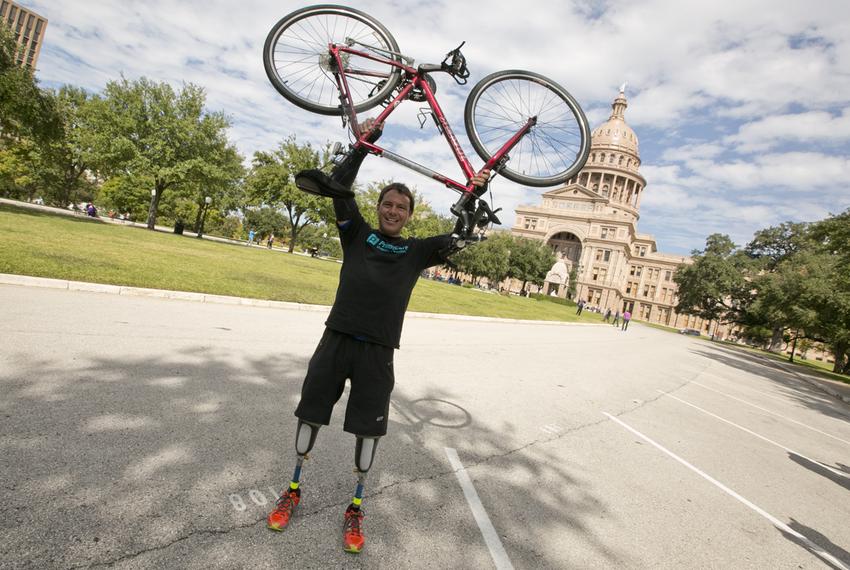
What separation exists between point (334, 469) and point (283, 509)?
0.82m

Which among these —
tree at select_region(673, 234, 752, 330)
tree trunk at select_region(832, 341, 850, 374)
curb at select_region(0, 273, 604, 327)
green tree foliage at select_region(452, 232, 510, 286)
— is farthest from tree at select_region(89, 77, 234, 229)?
tree at select_region(673, 234, 752, 330)

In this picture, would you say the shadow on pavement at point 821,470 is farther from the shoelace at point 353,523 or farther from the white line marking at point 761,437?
the shoelace at point 353,523

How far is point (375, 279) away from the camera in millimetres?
2840

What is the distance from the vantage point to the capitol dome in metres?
103

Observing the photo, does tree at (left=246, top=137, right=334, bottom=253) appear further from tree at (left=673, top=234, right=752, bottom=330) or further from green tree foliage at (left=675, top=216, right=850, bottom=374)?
tree at (left=673, top=234, right=752, bottom=330)

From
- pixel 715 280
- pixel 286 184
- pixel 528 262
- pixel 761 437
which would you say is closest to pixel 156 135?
pixel 286 184

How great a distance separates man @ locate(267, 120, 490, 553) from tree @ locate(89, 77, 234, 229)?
115 ft

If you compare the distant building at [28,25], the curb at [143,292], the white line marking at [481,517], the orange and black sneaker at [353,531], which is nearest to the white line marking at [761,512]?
the white line marking at [481,517]

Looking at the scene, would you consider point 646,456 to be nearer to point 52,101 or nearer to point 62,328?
point 62,328

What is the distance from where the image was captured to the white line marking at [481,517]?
9.12ft

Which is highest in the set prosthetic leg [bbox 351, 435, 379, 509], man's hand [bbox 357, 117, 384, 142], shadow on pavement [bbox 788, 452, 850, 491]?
man's hand [bbox 357, 117, 384, 142]

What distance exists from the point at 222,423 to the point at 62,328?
375cm

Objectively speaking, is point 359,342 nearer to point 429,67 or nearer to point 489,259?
point 429,67

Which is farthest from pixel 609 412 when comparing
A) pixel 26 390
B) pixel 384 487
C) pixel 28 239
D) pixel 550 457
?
pixel 28 239
